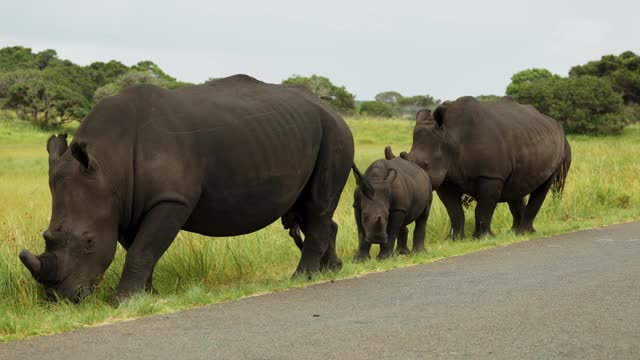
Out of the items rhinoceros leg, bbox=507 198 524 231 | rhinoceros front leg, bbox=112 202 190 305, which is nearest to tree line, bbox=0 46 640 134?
rhinoceros leg, bbox=507 198 524 231

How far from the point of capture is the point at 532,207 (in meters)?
12.8

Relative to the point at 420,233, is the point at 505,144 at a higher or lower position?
higher

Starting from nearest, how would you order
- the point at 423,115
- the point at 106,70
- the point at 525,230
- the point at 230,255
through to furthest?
the point at 230,255, the point at 423,115, the point at 525,230, the point at 106,70

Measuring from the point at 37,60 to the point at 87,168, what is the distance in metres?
103

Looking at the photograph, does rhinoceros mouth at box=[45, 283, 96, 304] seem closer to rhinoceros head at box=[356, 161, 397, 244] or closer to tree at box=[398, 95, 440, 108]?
rhinoceros head at box=[356, 161, 397, 244]

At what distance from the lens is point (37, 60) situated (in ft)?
343

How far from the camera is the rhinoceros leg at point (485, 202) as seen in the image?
11.8 meters

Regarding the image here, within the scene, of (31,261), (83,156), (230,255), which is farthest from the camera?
(230,255)

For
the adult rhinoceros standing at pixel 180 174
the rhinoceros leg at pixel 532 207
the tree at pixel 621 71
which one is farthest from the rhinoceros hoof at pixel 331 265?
the tree at pixel 621 71

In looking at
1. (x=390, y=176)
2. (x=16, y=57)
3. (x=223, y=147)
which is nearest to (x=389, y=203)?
(x=390, y=176)

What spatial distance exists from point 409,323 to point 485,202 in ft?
19.7

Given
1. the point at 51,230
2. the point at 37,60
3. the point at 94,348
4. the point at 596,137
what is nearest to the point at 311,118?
the point at 51,230

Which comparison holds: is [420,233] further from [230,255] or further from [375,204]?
[230,255]

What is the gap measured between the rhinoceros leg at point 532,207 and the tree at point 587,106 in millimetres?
38940
